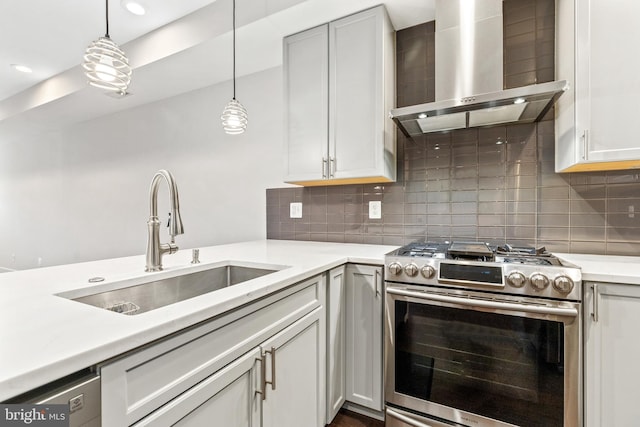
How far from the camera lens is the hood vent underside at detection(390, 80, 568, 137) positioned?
4.36 ft

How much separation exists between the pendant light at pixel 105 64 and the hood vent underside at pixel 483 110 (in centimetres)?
131

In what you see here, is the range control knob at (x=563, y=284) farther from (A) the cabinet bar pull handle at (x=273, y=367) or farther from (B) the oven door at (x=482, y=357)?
(A) the cabinet bar pull handle at (x=273, y=367)

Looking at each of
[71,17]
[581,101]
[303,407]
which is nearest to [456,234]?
[581,101]

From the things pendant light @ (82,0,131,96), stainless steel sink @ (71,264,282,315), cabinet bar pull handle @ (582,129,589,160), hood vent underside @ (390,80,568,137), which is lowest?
stainless steel sink @ (71,264,282,315)

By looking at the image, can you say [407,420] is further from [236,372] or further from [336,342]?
[236,372]

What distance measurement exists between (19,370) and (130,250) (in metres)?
3.64

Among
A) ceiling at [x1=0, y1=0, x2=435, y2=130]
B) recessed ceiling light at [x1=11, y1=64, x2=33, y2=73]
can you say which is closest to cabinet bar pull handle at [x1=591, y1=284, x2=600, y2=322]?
ceiling at [x1=0, y1=0, x2=435, y2=130]

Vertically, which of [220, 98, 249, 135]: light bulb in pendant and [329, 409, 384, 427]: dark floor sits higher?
[220, 98, 249, 135]: light bulb in pendant

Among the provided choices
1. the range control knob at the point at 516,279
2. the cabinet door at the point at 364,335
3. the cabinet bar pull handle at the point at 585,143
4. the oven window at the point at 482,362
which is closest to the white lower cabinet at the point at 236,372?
the cabinet door at the point at 364,335

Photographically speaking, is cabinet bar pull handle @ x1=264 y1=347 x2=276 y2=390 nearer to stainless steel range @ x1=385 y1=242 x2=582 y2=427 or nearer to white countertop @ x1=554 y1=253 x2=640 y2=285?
stainless steel range @ x1=385 y1=242 x2=582 y2=427

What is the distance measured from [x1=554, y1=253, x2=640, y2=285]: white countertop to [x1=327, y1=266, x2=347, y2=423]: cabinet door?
1059 millimetres

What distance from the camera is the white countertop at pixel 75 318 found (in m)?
0.47

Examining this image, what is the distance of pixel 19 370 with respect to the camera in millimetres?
439

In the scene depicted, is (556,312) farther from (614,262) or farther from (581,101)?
(581,101)
